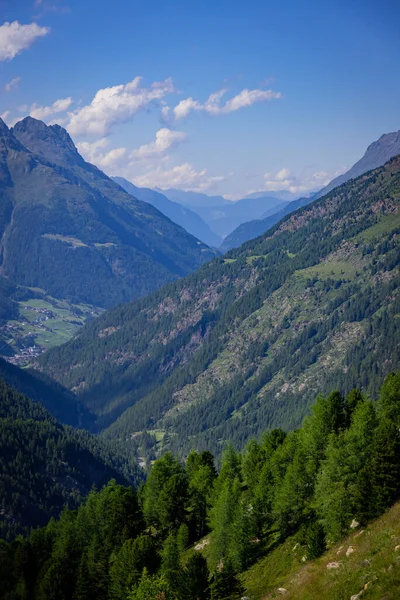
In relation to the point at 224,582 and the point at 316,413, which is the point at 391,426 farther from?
the point at 224,582

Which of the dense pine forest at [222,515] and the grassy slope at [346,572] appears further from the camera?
the dense pine forest at [222,515]

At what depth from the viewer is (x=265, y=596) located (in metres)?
68.3

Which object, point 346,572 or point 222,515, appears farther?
point 222,515

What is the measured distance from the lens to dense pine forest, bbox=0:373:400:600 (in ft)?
238

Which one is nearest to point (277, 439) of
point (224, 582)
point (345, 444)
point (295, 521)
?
point (295, 521)

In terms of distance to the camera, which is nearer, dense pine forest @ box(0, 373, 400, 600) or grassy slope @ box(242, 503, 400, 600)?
grassy slope @ box(242, 503, 400, 600)

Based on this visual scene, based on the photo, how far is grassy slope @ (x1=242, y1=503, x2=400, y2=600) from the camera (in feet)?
172

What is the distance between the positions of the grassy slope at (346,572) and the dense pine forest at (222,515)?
10.1 feet

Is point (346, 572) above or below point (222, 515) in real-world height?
below

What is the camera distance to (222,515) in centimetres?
8794

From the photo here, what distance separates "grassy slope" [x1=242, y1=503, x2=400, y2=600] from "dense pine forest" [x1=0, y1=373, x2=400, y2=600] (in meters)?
3.07

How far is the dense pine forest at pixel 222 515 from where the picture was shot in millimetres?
72562

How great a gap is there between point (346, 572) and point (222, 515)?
33104 millimetres

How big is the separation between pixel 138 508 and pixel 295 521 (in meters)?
36.5
